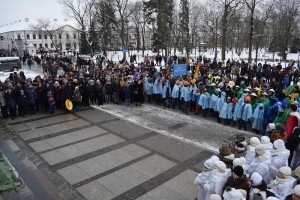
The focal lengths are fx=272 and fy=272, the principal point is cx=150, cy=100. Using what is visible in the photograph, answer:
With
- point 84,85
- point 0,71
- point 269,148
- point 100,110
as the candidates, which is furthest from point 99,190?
point 0,71

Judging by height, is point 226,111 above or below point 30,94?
below

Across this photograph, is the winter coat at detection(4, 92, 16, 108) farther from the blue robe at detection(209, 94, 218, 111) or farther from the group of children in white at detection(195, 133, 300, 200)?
the group of children in white at detection(195, 133, 300, 200)

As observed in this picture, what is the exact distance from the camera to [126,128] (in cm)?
1134

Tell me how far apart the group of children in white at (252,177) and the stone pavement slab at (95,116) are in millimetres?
7793

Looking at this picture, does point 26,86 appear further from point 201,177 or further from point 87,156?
point 201,177

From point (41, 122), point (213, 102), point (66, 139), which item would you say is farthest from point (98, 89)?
point (213, 102)

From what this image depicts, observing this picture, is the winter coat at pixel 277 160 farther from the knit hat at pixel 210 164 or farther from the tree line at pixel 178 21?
the tree line at pixel 178 21

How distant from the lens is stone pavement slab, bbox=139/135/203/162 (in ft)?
28.9

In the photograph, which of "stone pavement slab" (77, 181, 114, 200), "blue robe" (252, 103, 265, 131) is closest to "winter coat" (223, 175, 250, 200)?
"stone pavement slab" (77, 181, 114, 200)

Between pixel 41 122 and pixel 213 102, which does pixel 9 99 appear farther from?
pixel 213 102

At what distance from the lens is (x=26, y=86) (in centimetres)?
1301

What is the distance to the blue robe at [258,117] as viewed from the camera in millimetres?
10492

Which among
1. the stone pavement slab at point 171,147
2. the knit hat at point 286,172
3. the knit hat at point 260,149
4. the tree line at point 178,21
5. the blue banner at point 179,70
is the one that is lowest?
the stone pavement slab at point 171,147

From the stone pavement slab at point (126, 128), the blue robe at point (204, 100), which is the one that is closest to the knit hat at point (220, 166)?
the stone pavement slab at point (126, 128)
